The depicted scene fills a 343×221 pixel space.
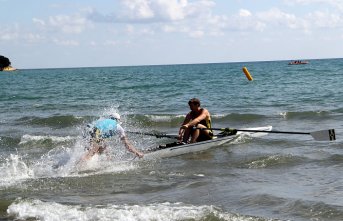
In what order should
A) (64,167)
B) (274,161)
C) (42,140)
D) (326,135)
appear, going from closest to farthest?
(64,167)
(274,161)
(326,135)
(42,140)

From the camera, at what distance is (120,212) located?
7371 millimetres

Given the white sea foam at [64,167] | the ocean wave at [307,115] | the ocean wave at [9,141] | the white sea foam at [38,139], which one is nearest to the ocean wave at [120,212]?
the white sea foam at [64,167]

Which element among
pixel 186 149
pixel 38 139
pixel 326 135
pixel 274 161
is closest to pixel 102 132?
pixel 186 149

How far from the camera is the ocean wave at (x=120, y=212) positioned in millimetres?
7188

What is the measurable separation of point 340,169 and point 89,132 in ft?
17.5

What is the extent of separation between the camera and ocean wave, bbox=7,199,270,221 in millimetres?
7188

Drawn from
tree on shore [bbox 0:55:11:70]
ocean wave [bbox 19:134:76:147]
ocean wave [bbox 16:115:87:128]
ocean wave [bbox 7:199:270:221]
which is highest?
tree on shore [bbox 0:55:11:70]

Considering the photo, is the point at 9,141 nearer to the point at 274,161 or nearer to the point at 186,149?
the point at 186,149

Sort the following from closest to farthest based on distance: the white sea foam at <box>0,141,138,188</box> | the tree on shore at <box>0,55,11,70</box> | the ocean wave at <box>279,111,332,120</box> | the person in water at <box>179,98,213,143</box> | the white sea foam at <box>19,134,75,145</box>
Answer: the white sea foam at <box>0,141,138,188</box>
the person in water at <box>179,98,213,143</box>
the white sea foam at <box>19,134,75,145</box>
the ocean wave at <box>279,111,332,120</box>
the tree on shore at <box>0,55,11,70</box>

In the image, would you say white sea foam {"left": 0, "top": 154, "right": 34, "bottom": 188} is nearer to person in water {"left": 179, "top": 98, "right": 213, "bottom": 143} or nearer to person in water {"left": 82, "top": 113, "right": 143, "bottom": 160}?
person in water {"left": 82, "top": 113, "right": 143, "bottom": 160}

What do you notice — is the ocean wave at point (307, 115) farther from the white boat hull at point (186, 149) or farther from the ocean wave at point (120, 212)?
the ocean wave at point (120, 212)

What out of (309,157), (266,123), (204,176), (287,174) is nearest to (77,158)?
(204,176)

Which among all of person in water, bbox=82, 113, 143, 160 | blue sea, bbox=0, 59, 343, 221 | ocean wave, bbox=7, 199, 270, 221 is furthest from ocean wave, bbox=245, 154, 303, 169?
ocean wave, bbox=7, 199, 270, 221

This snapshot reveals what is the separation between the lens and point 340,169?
10.0 meters
